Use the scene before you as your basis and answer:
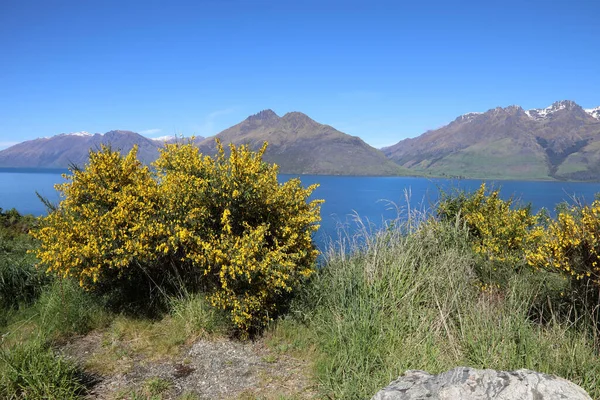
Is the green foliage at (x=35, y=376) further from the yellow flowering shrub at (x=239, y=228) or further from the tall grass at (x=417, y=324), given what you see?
the tall grass at (x=417, y=324)

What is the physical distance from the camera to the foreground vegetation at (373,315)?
4.19 metres

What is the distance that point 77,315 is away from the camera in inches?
259

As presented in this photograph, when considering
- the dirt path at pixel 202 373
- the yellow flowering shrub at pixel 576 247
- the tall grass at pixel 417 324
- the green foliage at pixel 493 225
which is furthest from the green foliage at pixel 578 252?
the dirt path at pixel 202 373

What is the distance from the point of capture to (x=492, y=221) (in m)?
9.30

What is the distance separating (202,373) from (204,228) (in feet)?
6.99

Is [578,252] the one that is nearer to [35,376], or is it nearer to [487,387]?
[487,387]

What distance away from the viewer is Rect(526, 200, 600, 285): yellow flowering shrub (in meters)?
5.13

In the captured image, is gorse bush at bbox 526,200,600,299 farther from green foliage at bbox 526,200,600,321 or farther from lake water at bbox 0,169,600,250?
lake water at bbox 0,169,600,250

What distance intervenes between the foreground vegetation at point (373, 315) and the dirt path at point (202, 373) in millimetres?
107

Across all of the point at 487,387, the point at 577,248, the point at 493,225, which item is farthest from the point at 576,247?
the point at 493,225

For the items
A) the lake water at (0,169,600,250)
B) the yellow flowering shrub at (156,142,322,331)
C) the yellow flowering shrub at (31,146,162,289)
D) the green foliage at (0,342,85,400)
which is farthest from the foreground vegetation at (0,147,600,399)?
the lake water at (0,169,600,250)

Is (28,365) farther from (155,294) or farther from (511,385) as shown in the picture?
(511,385)

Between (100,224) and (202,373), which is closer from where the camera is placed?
(202,373)

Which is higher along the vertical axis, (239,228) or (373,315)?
(239,228)
